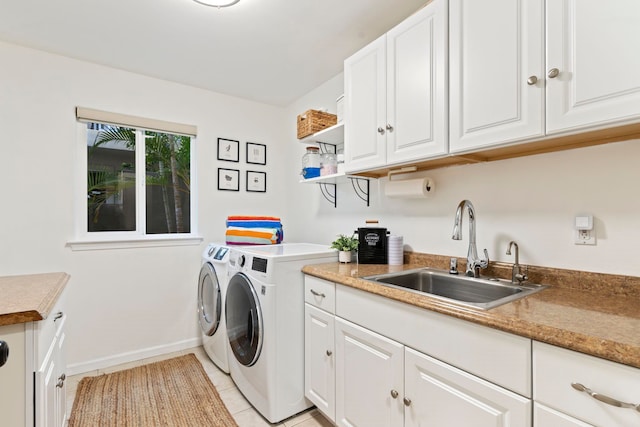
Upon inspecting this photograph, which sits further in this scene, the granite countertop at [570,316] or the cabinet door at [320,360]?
the cabinet door at [320,360]

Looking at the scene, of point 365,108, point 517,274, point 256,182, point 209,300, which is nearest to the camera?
point 517,274

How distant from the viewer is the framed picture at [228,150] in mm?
2934

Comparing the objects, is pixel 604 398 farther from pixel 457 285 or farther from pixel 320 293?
pixel 320 293

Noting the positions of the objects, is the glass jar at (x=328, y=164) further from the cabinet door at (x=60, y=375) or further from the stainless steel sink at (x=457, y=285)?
the cabinet door at (x=60, y=375)

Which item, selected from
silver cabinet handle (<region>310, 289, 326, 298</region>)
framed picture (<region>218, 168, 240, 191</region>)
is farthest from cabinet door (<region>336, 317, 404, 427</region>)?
framed picture (<region>218, 168, 240, 191</region>)

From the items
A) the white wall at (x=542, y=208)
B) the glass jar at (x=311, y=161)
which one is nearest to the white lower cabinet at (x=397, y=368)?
the white wall at (x=542, y=208)

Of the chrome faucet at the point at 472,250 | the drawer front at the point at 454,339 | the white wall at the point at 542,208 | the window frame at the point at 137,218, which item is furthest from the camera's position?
the window frame at the point at 137,218

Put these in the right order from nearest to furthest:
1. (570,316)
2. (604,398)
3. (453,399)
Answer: (604,398) → (570,316) → (453,399)

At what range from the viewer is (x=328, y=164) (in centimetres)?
234

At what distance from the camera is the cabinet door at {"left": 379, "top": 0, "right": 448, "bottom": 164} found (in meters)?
1.40

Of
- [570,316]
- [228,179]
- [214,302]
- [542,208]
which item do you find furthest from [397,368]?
[228,179]

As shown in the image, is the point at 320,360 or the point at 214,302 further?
the point at 214,302

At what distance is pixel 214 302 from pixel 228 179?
119cm

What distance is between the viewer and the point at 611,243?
118 cm
